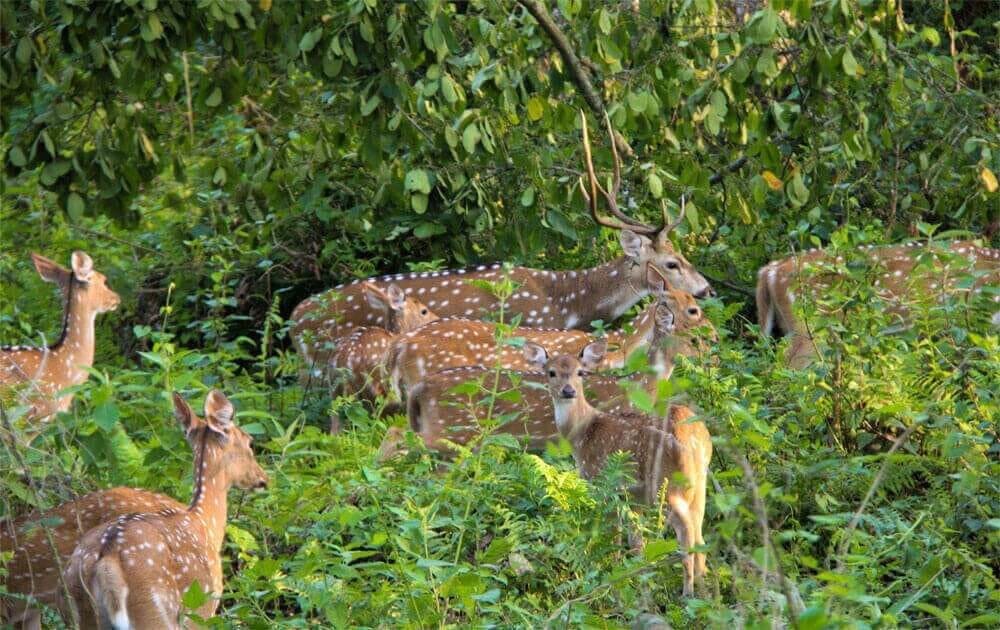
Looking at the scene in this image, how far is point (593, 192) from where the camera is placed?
971 centimetres

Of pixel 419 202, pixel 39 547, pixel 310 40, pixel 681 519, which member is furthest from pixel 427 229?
pixel 39 547

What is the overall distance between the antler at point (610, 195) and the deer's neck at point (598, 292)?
52 centimetres

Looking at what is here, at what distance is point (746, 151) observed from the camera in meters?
10.2

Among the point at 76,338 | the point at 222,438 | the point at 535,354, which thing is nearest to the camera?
the point at 222,438

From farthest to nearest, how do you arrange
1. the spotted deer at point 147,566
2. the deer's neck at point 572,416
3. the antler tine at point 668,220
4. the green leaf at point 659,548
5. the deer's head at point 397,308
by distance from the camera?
the deer's head at point 397,308 → the antler tine at point 668,220 → the deer's neck at point 572,416 → the spotted deer at point 147,566 → the green leaf at point 659,548

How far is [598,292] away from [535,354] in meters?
2.56

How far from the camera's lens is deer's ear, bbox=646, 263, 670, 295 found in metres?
9.95

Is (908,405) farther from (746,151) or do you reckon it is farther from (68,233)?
(68,233)

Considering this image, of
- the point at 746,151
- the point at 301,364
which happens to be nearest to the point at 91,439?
the point at 301,364

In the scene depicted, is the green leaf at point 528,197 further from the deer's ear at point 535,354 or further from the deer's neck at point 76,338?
the deer's neck at point 76,338

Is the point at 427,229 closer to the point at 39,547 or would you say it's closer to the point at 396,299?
the point at 396,299

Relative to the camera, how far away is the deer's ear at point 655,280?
9.95 m

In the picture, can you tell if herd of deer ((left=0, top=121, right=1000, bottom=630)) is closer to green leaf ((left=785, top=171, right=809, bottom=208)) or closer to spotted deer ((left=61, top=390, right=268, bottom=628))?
spotted deer ((left=61, top=390, right=268, bottom=628))

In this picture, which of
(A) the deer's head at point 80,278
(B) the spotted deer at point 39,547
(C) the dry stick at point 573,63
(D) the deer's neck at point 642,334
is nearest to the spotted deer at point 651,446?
(D) the deer's neck at point 642,334
